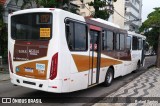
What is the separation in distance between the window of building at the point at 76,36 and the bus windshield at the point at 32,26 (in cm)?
67

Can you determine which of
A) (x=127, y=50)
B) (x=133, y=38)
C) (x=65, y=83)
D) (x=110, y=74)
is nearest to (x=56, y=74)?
(x=65, y=83)

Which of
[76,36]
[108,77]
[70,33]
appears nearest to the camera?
[70,33]

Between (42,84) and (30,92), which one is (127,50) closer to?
(30,92)

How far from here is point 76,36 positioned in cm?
888

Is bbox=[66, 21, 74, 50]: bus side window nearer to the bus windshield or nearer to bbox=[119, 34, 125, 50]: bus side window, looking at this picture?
the bus windshield

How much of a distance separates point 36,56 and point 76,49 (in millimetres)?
1398

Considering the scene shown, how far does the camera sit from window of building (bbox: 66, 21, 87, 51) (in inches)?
331

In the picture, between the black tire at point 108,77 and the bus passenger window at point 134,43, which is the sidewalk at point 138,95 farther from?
the bus passenger window at point 134,43

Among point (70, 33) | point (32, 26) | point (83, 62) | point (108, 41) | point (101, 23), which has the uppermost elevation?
point (101, 23)

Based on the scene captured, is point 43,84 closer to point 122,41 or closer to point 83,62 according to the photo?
point 83,62

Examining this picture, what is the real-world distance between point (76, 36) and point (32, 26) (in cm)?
151

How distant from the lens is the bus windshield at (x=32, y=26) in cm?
816

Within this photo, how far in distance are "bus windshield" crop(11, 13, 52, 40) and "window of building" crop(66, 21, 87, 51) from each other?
2.18ft

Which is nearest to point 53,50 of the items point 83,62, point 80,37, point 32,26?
point 32,26
